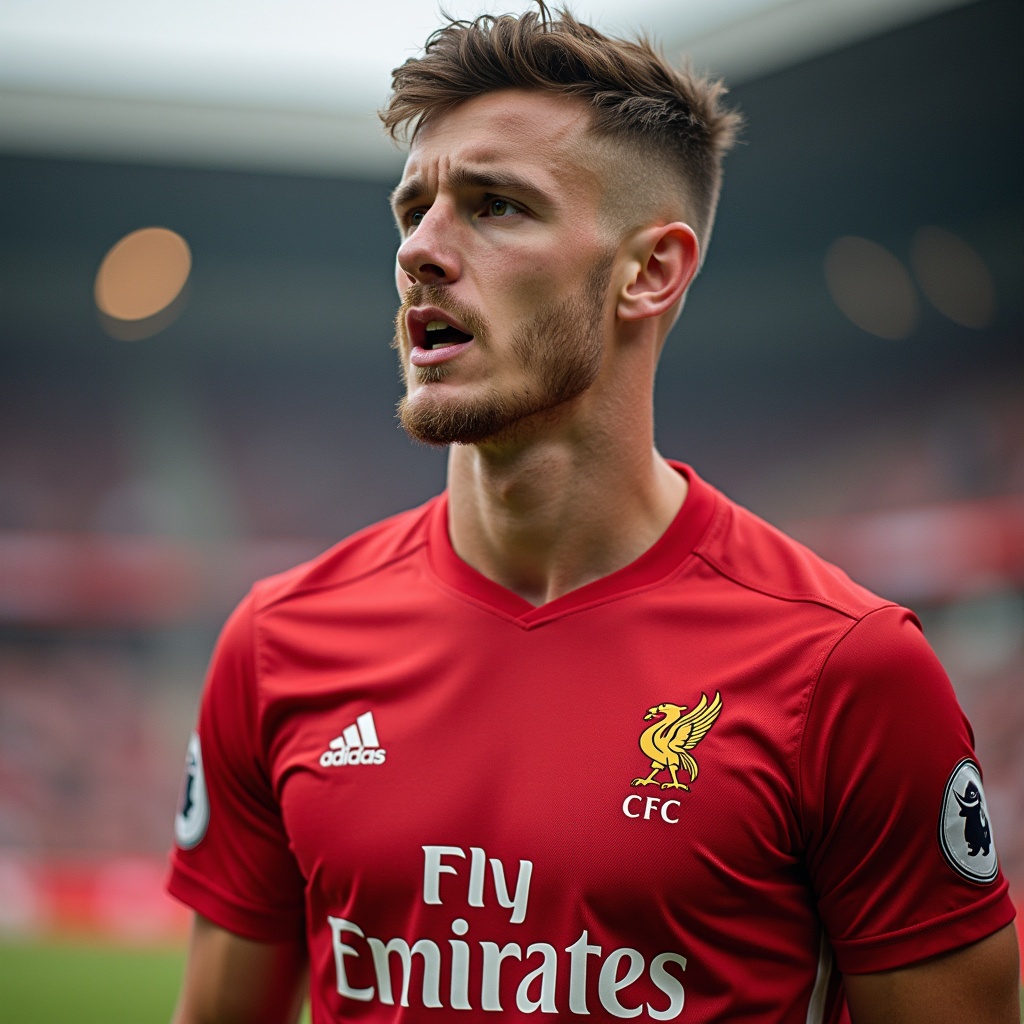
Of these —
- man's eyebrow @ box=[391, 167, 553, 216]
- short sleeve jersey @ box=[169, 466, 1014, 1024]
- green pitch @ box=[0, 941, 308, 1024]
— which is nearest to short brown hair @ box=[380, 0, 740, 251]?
man's eyebrow @ box=[391, 167, 553, 216]

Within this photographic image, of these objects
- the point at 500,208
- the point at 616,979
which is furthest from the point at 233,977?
the point at 500,208

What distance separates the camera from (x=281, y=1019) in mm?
2146

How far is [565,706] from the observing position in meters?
1.88

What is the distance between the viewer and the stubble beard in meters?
1.91

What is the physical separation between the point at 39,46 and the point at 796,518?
9802 mm

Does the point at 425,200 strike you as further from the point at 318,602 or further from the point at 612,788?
the point at 612,788

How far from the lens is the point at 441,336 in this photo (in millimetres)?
2076

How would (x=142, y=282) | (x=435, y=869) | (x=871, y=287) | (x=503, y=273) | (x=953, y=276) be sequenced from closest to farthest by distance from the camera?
(x=435, y=869) < (x=503, y=273) < (x=953, y=276) < (x=871, y=287) < (x=142, y=282)

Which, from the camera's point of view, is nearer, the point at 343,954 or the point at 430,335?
the point at 343,954

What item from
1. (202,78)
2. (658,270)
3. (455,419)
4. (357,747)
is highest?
(202,78)

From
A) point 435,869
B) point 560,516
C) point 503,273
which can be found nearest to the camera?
point 435,869

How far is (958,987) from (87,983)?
27.5 ft

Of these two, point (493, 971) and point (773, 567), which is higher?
point (773, 567)

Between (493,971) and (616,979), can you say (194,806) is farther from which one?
(616,979)
